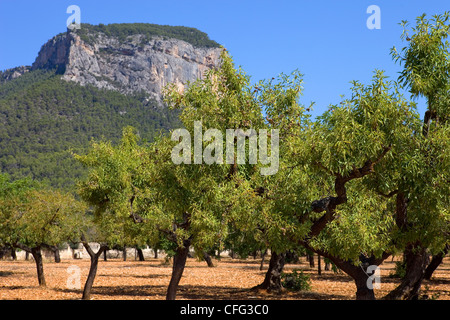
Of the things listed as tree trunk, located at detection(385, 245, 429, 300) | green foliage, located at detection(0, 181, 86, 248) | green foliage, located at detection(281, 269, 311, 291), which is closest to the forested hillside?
green foliage, located at detection(0, 181, 86, 248)

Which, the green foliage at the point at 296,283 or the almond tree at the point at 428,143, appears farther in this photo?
the green foliage at the point at 296,283

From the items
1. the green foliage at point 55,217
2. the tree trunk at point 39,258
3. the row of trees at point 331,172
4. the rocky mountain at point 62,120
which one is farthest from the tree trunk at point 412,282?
the rocky mountain at point 62,120

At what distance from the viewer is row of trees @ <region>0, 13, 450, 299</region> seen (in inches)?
452

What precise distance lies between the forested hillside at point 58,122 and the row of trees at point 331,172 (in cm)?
10300

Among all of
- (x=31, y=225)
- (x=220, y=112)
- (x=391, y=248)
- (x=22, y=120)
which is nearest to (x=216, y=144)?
(x=220, y=112)

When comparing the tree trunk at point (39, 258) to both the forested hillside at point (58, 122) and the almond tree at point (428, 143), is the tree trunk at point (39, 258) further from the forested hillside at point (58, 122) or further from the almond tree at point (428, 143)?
the forested hillside at point (58, 122)

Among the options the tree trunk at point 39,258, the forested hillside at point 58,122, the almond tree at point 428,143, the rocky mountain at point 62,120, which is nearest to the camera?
the almond tree at point 428,143

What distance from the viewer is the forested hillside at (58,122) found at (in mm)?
124000

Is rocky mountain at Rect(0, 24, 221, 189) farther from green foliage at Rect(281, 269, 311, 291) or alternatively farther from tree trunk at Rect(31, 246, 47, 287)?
green foliage at Rect(281, 269, 311, 291)

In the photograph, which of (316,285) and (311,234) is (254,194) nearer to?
(311,234)

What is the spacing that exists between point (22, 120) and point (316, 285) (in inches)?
5341

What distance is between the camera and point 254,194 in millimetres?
13781

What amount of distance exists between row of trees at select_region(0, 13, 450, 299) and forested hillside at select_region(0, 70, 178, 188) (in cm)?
10300
